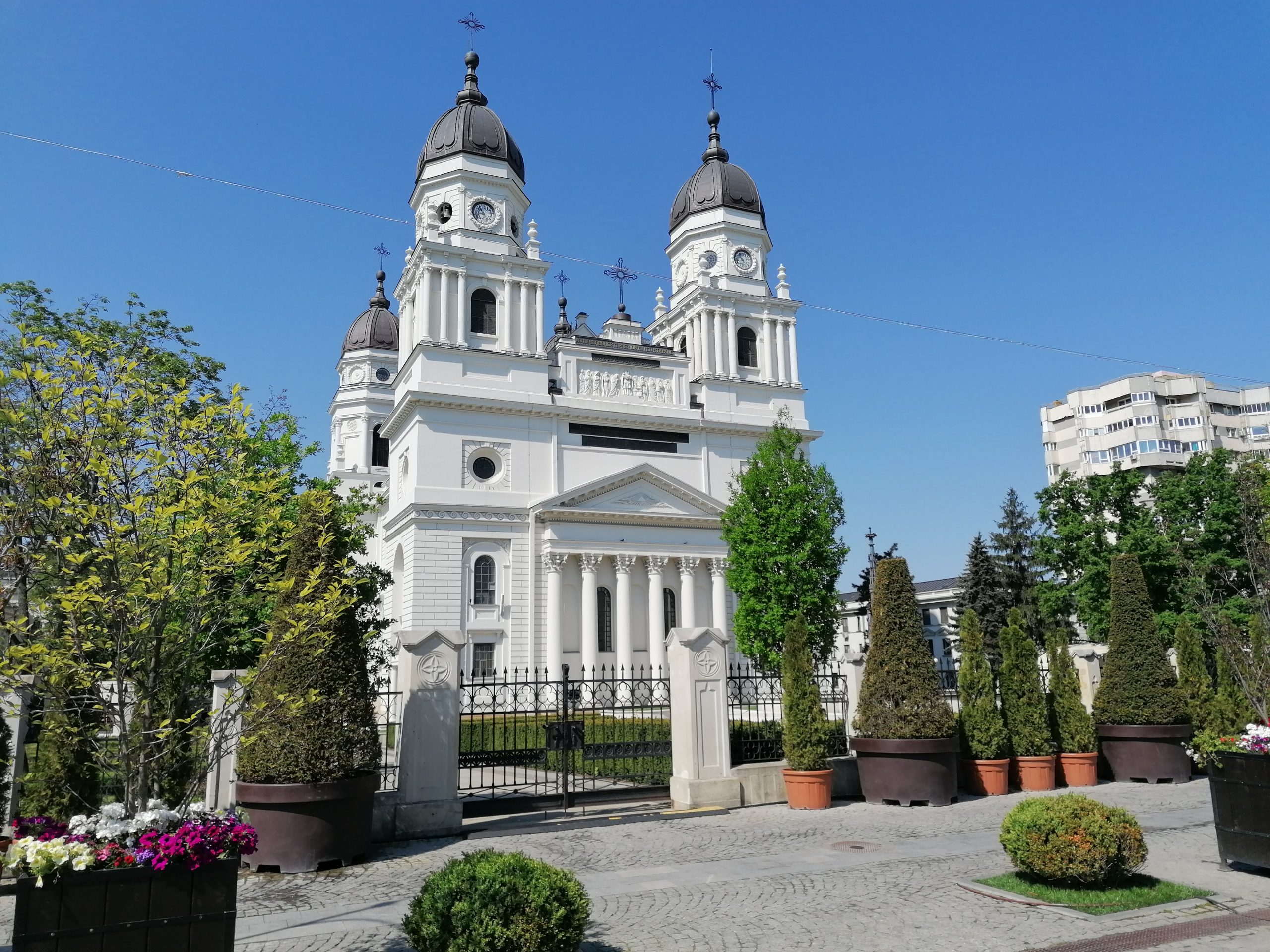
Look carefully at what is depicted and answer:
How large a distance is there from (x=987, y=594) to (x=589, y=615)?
77.7 feet

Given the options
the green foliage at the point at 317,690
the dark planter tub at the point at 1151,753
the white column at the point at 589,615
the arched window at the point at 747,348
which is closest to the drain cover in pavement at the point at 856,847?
the green foliage at the point at 317,690

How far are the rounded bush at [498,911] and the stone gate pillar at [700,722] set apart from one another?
7753 millimetres

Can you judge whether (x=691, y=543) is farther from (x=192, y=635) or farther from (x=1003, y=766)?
(x=192, y=635)

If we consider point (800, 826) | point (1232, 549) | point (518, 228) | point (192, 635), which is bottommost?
point (800, 826)

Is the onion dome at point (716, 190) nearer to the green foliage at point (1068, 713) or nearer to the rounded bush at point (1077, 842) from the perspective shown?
the green foliage at point (1068, 713)

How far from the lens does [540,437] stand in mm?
40938

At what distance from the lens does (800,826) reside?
1236 centimetres

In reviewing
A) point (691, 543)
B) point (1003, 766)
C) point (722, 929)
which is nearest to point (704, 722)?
point (1003, 766)

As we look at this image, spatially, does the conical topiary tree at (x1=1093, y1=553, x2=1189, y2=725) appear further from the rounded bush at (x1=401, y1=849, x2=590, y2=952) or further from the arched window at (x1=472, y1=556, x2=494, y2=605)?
the arched window at (x1=472, y1=556, x2=494, y2=605)

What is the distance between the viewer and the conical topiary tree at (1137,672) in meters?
16.1

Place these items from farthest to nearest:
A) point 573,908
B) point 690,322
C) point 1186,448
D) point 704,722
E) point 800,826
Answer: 1. point 1186,448
2. point 690,322
3. point 704,722
4. point 800,826
5. point 573,908

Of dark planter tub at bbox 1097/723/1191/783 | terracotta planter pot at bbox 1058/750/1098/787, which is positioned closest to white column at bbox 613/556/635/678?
terracotta planter pot at bbox 1058/750/1098/787

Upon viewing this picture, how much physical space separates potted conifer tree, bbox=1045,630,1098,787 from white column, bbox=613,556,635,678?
80.9 ft

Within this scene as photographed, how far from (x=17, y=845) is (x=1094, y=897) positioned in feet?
27.7
